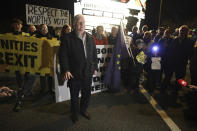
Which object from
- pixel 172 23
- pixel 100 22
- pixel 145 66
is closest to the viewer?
pixel 145 66

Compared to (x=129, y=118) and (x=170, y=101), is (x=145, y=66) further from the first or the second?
(x=129, y=118)

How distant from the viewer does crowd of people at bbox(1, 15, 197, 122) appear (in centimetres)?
298

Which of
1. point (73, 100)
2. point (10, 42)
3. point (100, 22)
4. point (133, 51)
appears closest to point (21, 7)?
point (100, 22)

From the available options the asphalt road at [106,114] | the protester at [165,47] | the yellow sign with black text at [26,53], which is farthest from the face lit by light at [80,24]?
the protester at [165,47]

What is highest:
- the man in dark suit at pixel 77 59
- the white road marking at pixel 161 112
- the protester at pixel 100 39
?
the protester at pixel 100 39

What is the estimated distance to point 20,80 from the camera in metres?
4.23

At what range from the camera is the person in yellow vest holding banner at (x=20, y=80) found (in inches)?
151

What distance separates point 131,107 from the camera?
3.96 meters

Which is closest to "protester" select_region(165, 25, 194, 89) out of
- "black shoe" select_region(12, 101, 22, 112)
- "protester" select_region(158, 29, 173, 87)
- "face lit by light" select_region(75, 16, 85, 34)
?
"protester" select_region(158, 29, 173, 87)

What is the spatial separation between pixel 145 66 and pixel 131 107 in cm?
185

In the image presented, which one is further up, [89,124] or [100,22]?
[100,22]

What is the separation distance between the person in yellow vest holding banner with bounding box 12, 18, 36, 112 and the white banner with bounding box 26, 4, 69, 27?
4.15ft

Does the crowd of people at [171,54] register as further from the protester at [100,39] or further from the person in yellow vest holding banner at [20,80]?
the person in yellow vest holding banner at [20,80]

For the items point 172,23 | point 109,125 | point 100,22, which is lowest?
point 109,125
